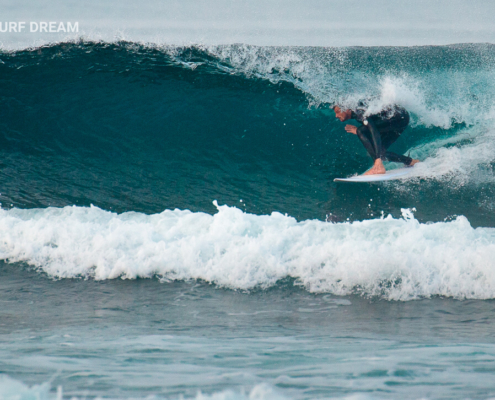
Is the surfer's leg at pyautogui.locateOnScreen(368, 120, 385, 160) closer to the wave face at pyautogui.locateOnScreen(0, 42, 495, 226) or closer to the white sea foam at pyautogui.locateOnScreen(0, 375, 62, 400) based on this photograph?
the wave face at pyautogui.locateOnScreen(0, 42, 495, 226)

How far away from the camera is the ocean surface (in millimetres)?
2438

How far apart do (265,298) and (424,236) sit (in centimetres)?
203

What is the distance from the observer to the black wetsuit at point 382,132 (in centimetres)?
691

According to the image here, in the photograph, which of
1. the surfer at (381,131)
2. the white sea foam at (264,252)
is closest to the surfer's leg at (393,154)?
the surfer at (381,131)

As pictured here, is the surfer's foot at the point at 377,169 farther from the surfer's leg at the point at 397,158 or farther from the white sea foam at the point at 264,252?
the white sea foam at the point at 264,252

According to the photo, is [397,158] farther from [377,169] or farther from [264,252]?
[264,252]

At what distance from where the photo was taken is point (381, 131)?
6.98 metres

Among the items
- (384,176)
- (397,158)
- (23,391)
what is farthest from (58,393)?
(397,158)

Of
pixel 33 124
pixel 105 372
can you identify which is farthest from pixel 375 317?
pixel 33 124

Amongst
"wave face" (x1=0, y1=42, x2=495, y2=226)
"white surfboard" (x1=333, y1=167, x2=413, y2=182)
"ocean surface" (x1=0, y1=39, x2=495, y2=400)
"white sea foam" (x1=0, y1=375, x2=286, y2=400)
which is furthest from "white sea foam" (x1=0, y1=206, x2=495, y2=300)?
"white sea foam" (x1=0, y1=375, x2=286, y2=400)

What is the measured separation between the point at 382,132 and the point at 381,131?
23 millimetres

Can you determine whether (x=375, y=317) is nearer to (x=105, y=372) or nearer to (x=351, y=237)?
(x=351, y=237)

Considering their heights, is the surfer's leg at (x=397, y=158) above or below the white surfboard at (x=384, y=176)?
above

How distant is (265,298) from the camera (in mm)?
4203
